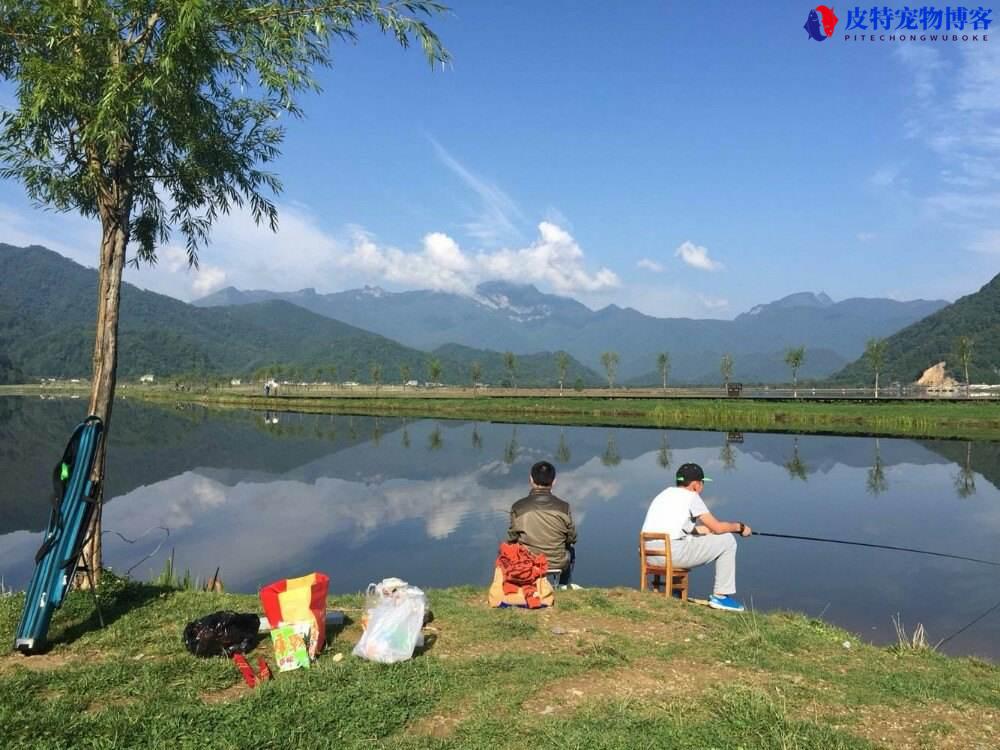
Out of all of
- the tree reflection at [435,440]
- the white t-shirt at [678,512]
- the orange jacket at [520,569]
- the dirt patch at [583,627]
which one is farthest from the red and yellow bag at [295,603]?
the tree reflection at [435,440]

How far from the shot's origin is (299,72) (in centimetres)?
977

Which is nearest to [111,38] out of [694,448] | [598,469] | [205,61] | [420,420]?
[205,61]

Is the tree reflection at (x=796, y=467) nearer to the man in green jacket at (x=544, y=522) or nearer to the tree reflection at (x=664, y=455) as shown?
the tree reflection at (x=664, y=455)

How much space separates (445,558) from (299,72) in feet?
36.7

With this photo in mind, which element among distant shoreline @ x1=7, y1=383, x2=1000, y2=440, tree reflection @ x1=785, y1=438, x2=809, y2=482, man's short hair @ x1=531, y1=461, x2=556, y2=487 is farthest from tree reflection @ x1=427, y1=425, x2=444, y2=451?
man's short hair @ x1=531, y1=461, x2=556, y2=487

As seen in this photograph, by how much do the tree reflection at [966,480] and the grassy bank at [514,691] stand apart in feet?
67.3

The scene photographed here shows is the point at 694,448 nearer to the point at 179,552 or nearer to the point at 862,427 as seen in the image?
the point at 862,427

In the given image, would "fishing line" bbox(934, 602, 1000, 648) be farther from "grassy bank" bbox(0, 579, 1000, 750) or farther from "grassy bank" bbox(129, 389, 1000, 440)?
"grassy bank" bbox(129, 389, 1000, 440)

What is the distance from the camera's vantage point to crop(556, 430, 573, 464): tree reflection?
37406mm

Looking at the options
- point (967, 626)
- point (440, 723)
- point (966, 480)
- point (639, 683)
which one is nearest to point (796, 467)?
point (966, 480)

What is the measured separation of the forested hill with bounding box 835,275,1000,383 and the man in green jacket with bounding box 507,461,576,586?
13919cm

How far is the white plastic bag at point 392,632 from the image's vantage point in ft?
22.8

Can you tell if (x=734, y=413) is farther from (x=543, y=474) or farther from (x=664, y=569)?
(x=543, y=474)

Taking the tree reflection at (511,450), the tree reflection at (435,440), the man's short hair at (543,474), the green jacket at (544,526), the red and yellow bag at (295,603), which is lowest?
the tree reflection at (435,440)
